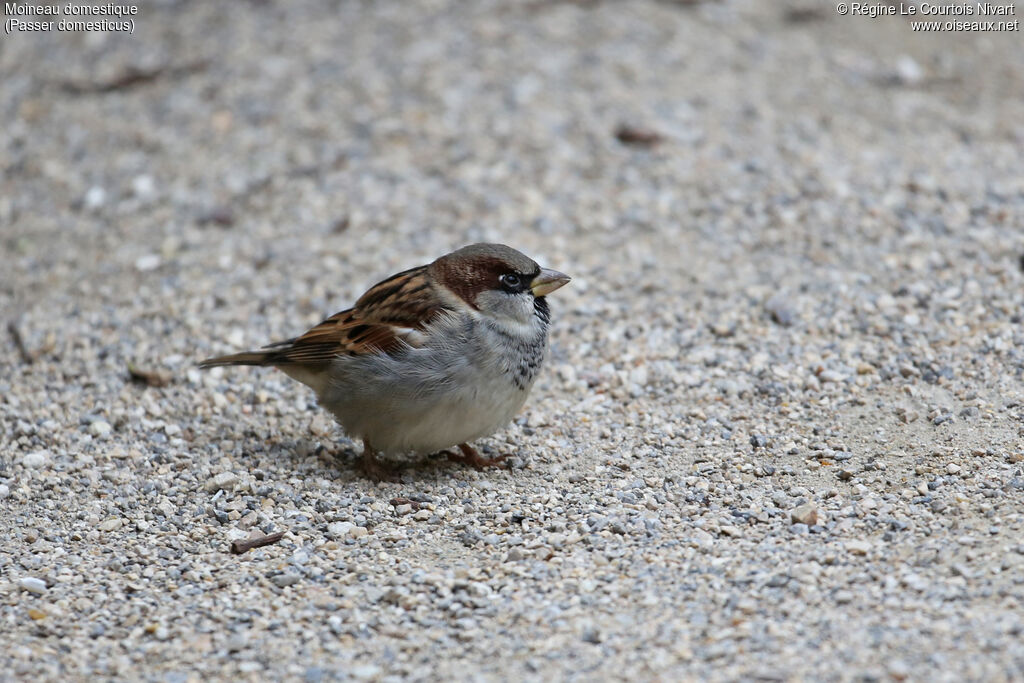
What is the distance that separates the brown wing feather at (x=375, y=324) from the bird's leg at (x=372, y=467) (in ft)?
1.27

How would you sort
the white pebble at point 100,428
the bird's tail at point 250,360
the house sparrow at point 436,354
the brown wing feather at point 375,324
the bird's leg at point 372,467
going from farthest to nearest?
1. the white pebble at point 100,428
2. the bird's tail at point 250,360
3. the bird's leg at point 372,467
4. the brown wing feather at point 375,324
5. the house sparrow at point 436,354

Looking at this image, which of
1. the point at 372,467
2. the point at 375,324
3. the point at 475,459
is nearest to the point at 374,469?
the point at 372,467

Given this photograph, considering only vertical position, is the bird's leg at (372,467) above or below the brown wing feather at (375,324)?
below

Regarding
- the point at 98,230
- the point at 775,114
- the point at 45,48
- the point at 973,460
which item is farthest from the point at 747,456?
the point at 45,48

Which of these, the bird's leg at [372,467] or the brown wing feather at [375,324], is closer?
the brown wing feather at [375,324]

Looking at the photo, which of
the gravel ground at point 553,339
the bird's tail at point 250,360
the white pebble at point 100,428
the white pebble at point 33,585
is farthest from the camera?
the white pebble at point 100,428

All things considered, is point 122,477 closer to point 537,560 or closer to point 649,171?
point 537,560

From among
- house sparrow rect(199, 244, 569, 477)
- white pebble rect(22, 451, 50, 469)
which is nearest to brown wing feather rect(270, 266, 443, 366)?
house sparrow rect(199, 244, 569, 477)

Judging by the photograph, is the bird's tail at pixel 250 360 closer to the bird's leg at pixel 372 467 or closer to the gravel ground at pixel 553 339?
the gravel ground at pixel 553 339

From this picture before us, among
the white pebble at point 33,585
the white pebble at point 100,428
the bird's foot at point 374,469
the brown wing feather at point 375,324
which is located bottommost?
the white pebble at point 33,585

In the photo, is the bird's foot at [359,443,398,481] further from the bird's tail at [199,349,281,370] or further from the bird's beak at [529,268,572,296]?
the bird's beak at [529,268,572,296]

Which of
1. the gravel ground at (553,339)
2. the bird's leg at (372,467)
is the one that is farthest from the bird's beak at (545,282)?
the bird's leg at (372,467)

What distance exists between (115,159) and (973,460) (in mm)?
5308

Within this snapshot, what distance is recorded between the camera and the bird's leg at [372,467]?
4473 millimetres
